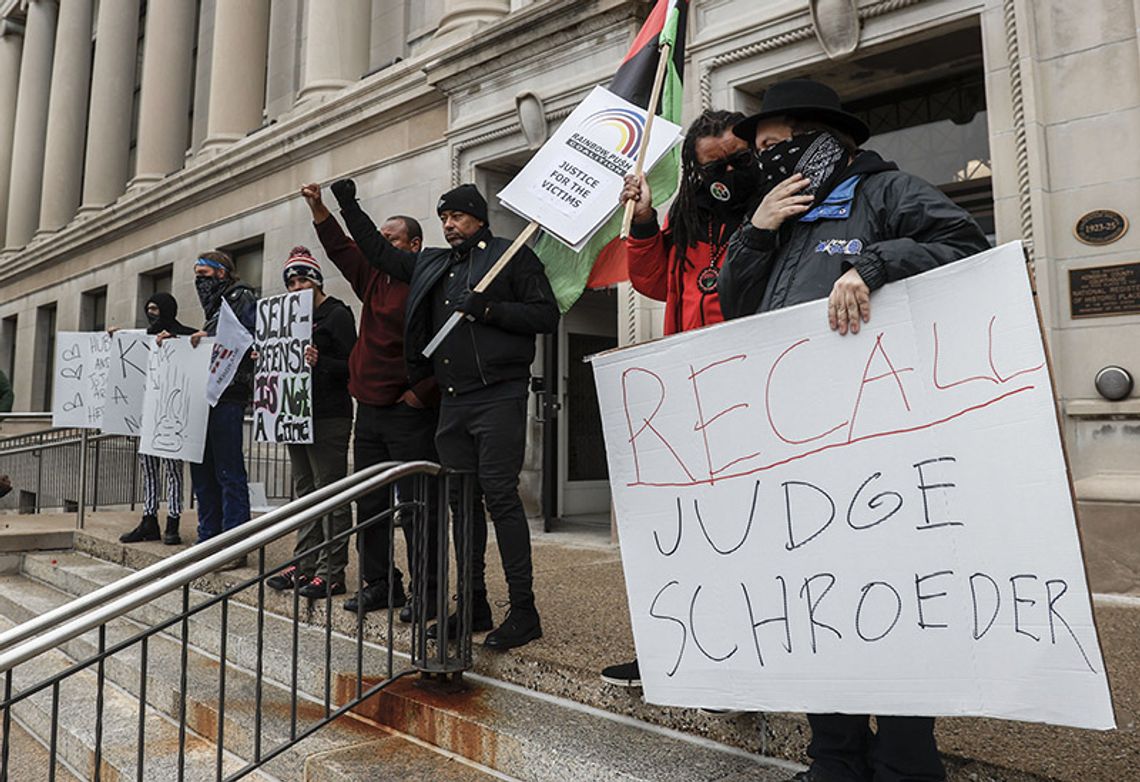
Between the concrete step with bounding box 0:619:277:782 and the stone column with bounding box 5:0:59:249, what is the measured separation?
877 inches

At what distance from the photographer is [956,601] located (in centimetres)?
193

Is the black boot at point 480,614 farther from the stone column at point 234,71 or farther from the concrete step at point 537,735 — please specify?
the stone column at point 234,71

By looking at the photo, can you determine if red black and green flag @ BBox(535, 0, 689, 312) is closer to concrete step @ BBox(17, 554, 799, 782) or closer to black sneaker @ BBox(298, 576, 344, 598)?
concrete step @ BBox(17, 554, 799, 782)

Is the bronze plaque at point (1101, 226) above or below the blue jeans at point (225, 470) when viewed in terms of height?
above

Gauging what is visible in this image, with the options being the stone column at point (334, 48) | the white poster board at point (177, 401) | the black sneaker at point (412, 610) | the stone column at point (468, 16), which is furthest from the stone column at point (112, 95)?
the black sneaker at point (412, 610)

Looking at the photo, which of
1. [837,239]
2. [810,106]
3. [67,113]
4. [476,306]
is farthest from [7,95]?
[837,239]

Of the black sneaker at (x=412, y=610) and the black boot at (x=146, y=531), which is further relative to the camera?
the black boot at (x=146, y=531)

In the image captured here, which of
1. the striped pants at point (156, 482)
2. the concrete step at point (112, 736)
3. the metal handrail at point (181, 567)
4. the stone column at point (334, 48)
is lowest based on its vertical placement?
the concrete step at point (112, 736)

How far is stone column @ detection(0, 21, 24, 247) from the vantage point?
24.5m

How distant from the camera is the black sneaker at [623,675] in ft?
9.73

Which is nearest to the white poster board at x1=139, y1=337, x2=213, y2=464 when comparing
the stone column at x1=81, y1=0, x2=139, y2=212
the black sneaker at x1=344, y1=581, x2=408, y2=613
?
the black sneaker at x1=344, y1=581, x2=408, y2=613

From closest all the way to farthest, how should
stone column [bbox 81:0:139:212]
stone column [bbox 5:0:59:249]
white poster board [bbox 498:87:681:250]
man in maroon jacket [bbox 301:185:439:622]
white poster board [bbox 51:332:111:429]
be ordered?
white poster board [bbox 498:87:681:250], man in maroon jacket [bbox 301:185:439:622], white poster board [bbox 51:332:111:429], stone column [bbox 81:0:139:212], stone column [bbox 5:0:59:249]

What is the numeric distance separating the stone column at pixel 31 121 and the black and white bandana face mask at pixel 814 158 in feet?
84.5

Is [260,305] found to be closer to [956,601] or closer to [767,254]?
[767,254]
